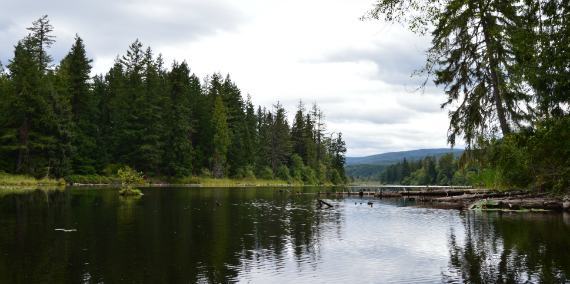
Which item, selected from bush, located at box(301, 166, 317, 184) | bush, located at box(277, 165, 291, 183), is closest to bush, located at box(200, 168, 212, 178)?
bush, located at box(277, 165, 291, 183)

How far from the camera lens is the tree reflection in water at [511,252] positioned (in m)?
8.62

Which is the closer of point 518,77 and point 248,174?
point 518,77

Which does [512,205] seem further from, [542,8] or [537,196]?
[542,8]

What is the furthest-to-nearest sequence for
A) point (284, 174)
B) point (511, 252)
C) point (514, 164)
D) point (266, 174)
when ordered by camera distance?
point (284, 174) → point (266, 174) → point (514, 164) → point (511, 252)

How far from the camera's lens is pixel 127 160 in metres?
71.1

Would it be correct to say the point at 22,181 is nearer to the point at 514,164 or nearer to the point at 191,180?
the point at 191,180

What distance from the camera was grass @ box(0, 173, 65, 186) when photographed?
156ft

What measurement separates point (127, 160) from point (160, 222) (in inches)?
2333

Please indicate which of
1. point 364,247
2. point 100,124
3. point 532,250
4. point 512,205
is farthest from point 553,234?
point 100,124

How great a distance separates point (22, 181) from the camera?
48594mm

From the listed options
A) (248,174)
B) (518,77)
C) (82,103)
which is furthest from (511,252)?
(248,174)

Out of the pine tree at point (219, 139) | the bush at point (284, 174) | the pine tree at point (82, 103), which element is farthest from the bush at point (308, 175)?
the pine tree at point (82, 103)

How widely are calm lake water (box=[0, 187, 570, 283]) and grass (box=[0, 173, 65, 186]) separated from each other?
120 feet

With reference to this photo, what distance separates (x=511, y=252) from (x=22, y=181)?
5597 centimetres
